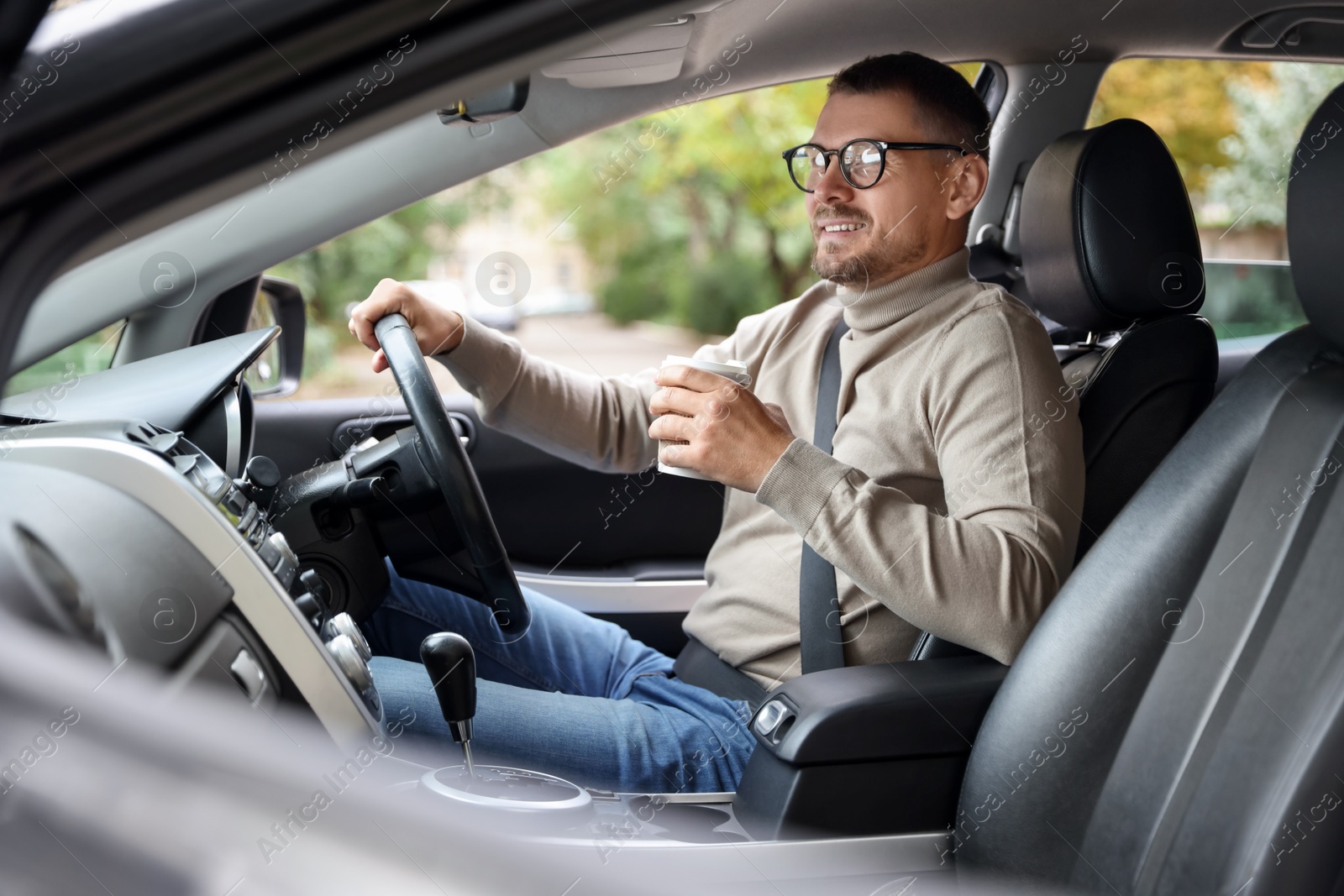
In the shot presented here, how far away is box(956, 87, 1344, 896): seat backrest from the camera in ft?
3.08

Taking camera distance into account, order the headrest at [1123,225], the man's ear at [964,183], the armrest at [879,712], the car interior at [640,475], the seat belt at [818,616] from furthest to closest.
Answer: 1. the man's ear at [964,183]
2. the headrest at [1123,225]
3. the seat belt at [818,616]
4. the armrest at [879,712]
5. the car interior at [640,475]

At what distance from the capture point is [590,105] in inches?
67.0

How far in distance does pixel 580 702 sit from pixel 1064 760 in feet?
1.89

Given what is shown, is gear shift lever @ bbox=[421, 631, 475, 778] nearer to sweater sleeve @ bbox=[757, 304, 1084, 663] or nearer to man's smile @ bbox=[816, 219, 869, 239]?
sweater sleeve @ bbox=[757, 304, 1084, 663]

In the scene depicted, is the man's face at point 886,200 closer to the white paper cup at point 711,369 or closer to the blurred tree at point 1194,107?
the white paper cup at point 711,369

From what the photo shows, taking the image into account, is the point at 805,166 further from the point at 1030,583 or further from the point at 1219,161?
the point at 1219,161

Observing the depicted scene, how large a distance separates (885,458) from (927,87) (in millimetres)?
532

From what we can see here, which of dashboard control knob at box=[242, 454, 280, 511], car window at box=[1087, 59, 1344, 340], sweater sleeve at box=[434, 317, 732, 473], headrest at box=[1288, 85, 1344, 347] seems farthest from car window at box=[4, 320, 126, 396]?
car window at box=[1087, 59, 1344, 340]

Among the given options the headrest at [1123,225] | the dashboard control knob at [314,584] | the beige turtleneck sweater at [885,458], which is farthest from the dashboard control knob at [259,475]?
the headrest at [1123,225]

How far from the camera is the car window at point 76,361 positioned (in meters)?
1.09

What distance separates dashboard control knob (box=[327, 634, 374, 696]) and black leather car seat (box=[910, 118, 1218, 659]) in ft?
3.09

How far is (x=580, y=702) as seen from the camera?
4.67ft

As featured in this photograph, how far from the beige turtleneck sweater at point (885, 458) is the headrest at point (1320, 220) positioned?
381mm

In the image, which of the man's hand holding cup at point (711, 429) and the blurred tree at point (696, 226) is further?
the blurred tree at point (696, 226)
